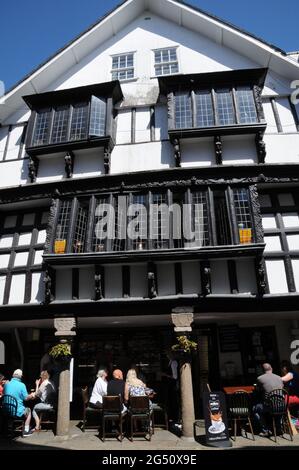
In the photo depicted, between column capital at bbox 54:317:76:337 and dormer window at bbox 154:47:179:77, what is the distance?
9.33m

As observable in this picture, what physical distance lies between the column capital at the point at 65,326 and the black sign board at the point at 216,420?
12.7 feet

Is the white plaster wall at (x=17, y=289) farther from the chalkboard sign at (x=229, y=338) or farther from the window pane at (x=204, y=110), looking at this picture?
the window pane at (x=204, y=110)

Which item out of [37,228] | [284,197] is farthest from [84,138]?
[284,197]

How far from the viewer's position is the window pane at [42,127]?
37.0 feet

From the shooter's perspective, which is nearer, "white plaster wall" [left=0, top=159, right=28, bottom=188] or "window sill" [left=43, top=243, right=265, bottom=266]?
"window sill" [left=43, top=243, right=265, bottom=266]

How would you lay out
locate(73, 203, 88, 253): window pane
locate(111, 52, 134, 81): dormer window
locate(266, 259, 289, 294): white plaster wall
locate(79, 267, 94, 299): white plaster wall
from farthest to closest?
locate(111, 52, 134, 81): dormer window → locate(73, 203, 88, 253): window pane → locate(79, 267, 94, 299): white plaster wall → locate(266, 259, 289, 294): white plaster wall

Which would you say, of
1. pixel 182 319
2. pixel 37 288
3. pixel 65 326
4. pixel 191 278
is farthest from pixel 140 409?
pixel 37 288

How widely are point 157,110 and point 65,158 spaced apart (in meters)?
3.51

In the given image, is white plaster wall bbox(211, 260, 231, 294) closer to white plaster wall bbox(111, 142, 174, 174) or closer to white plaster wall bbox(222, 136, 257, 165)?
white plaster wall bbox(222, 136, 257, 165)

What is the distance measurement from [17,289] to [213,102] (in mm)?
8448

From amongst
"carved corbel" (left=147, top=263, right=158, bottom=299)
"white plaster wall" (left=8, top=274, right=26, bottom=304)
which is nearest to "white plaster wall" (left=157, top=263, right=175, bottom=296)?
"carved corbel" (left=147, top=263, right=158, bottom=299)

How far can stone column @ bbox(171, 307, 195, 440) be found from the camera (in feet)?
26.3

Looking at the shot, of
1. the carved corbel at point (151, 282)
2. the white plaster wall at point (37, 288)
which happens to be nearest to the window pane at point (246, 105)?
the carved corbel at point (151, 282)
